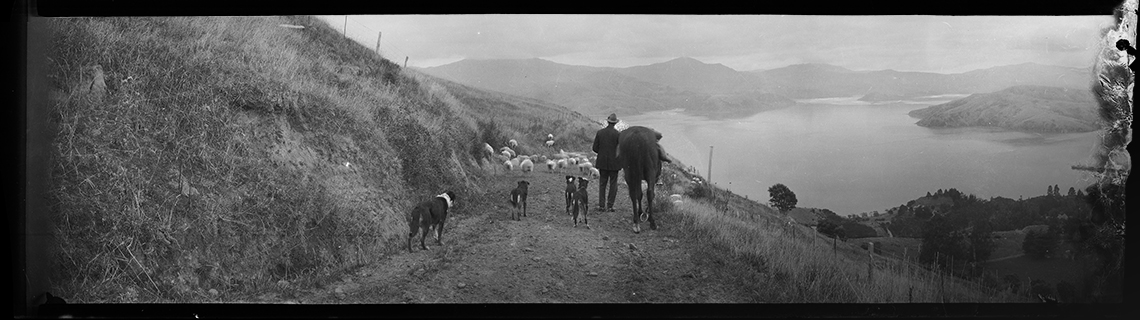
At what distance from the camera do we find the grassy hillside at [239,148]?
16.1ft

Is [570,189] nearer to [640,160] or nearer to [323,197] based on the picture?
[640,160]

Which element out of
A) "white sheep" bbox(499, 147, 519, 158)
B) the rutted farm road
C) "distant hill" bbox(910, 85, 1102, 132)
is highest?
"distant hill" bbox(910, 85, 1102, 132)

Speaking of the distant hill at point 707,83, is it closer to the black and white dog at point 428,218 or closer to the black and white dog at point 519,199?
the black and white dog at point 519,199

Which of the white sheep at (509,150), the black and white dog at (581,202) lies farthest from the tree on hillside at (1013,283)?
the white sheep at (509,150)

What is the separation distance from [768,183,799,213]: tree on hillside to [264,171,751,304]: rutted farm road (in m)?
0.74

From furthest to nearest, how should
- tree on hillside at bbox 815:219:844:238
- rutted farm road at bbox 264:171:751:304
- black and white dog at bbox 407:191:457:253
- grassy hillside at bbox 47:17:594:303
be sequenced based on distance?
tree on hillside at bbox 815:219:844:238
black and white dog at bbox 407:191:457:253
rutted farm road at bbox 264:171:751:304
grassy hillside at bbox 47:17:594:303

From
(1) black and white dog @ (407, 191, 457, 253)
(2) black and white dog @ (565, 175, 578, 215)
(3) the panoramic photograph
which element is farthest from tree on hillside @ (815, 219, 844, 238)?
(1) black and white dog @ (407, 191, 457, 253)

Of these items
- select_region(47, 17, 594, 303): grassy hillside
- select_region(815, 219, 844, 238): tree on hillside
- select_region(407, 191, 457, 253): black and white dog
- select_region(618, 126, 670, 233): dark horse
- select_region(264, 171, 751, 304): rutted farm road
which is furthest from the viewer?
select_region(618, 126, 670, 233): dark horse

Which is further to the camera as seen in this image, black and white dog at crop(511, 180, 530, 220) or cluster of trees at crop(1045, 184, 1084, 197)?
black and white dog at crop(511, 180, 530, 220)

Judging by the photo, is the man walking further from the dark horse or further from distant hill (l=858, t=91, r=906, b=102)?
distant hill (l=858, t=91, r=906, b=102)

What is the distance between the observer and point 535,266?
17.6 ft

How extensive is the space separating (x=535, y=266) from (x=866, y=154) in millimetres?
2918

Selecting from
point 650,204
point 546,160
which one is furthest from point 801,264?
point 546,160

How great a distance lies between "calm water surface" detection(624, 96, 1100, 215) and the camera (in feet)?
17.9
